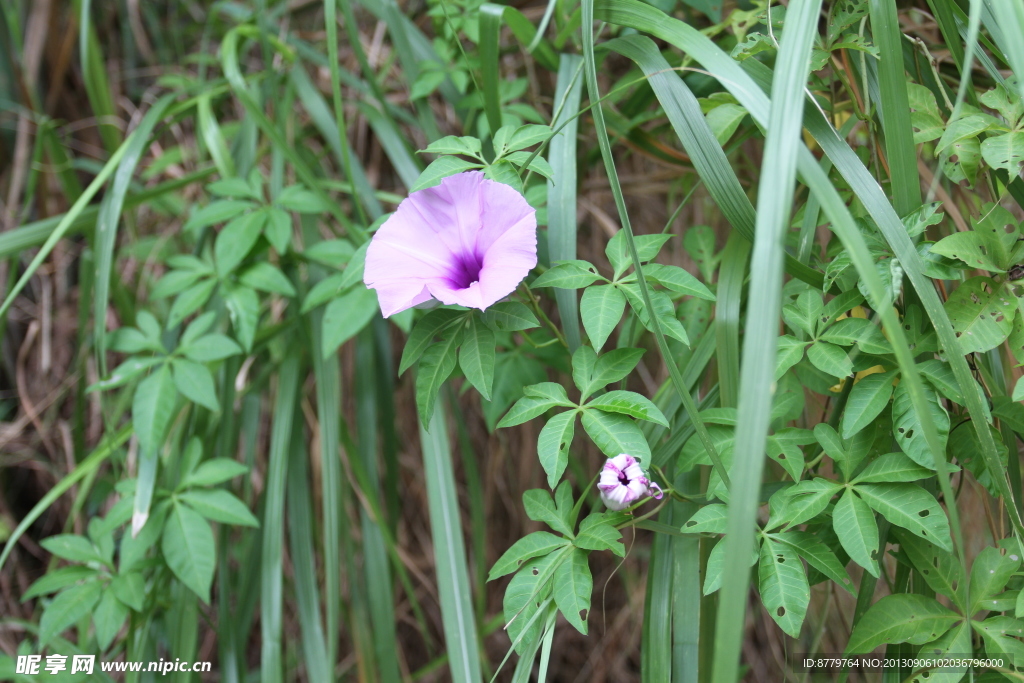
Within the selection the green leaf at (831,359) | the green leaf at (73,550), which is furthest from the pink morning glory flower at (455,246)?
the green leaf at (73,550)

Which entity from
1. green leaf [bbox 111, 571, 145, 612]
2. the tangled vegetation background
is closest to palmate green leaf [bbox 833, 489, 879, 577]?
the tangled vegetation background

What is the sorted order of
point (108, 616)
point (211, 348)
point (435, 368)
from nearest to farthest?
point (435, 368) < point (108, 616) < point (211, 348)

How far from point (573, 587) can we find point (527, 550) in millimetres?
72

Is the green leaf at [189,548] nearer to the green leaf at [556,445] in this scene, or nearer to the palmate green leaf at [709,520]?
the green leaf at [556,445]

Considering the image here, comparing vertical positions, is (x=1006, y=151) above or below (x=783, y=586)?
above

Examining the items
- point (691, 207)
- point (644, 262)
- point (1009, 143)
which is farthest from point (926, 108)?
point (691, 207)

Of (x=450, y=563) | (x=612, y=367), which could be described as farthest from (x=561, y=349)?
(x=450, y=563)

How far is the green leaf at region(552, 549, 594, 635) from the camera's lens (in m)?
0.70

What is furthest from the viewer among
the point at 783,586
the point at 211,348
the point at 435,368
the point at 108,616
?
the point at 211,348

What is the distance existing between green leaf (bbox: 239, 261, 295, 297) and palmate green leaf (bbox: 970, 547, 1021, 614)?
3.48 ft

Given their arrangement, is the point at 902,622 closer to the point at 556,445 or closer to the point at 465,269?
the point at 556,445

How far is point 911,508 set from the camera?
71cm

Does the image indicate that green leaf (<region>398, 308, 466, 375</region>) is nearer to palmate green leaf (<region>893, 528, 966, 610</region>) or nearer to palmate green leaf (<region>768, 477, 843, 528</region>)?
palmate green leaf (<region>768, 477, 843, 528</region>)

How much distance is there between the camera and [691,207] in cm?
154
